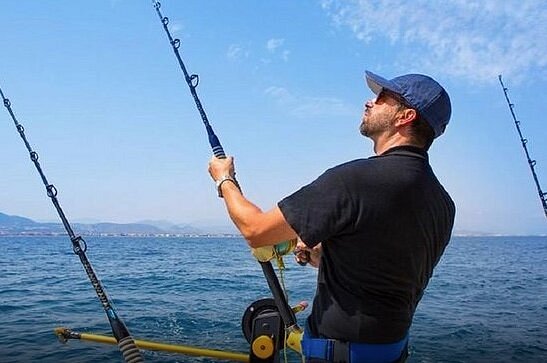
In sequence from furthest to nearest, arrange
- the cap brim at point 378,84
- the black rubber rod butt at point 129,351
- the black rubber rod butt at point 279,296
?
the black rubber rod butt at point 279,296
the black rubber rod butt at point 129,351
the cap brim at point 378,84

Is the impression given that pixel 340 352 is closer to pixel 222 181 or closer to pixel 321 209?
pixel 321 209

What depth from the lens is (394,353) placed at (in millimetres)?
2531

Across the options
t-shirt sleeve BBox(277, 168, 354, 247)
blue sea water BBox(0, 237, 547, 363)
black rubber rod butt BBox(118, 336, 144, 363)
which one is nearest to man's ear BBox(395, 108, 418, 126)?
t-shirt sleeve BBox(277, 168, 354, 247)

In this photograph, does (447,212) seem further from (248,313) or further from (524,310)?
(524,310)

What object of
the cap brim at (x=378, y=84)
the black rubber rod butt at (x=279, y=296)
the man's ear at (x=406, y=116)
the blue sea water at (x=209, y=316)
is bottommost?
the blue sea water at (x=209, y=316)

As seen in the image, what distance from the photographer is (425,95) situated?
96.6 inches

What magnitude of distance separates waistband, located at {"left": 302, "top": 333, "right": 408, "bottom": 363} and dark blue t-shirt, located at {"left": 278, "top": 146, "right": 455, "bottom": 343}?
0.12 ft

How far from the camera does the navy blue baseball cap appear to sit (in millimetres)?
2445

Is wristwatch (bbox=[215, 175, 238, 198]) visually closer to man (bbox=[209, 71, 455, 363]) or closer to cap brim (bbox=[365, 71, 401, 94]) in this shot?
man (bbox=[209, 71, 455, 363])

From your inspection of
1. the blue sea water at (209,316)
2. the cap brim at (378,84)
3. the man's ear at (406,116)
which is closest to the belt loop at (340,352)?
the man's ear at (406,116)

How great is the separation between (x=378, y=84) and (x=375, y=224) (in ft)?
2.63

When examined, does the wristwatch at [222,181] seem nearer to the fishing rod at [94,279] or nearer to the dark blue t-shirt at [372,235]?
the dark blue t-shirt at [372,235]

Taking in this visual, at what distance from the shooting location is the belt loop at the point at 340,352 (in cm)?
239

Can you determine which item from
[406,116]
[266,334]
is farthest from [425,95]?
[266,334]
